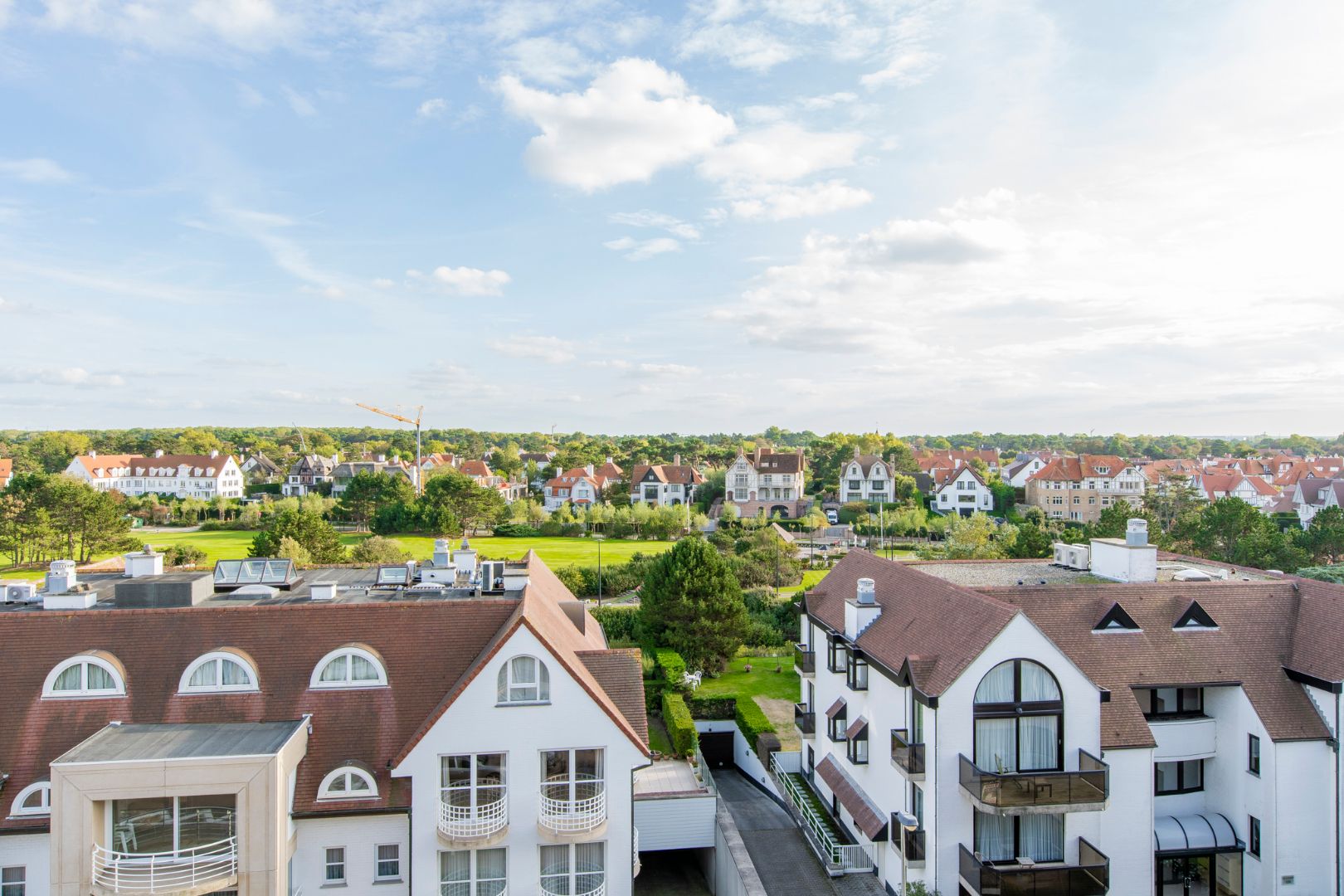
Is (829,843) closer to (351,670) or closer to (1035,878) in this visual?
(1035,878)

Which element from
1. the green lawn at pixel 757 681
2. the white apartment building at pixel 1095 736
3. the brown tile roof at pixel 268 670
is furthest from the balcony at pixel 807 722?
the brown tile roof at pixel 268 670

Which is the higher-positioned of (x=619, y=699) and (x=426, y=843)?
(x=619, y=699)

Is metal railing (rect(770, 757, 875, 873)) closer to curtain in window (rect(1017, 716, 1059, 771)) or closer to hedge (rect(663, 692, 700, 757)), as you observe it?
hedge (rect(663, 692, 700, 757))

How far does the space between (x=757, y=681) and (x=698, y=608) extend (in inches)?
175

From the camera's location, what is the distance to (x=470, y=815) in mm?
15367

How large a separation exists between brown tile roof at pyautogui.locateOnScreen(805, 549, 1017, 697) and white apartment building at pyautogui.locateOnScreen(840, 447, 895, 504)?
73787 millimetres

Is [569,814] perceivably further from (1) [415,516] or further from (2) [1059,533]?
(1) [415,516]

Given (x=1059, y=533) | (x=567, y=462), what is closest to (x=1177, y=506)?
(x=1059, y=533)

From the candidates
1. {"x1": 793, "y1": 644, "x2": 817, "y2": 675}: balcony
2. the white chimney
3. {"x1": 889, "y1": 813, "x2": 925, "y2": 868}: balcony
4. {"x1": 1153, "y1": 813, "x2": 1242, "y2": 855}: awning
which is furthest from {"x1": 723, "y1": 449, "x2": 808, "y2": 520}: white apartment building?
{"x1": 889, "y1": 813, "x2": 925, "y2": 868}: balcony

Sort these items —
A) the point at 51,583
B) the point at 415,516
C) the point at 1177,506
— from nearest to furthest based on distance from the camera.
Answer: the point at 51,583 → the point at 1177,506 → the point at 415,516

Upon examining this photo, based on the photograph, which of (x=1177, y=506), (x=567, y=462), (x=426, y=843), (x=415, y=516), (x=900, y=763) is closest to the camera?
(x=426, y=843)

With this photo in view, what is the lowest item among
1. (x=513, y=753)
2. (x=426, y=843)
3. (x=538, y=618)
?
(x=426, y=843)

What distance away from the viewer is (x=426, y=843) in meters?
15.3

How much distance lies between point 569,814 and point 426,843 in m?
2.84
